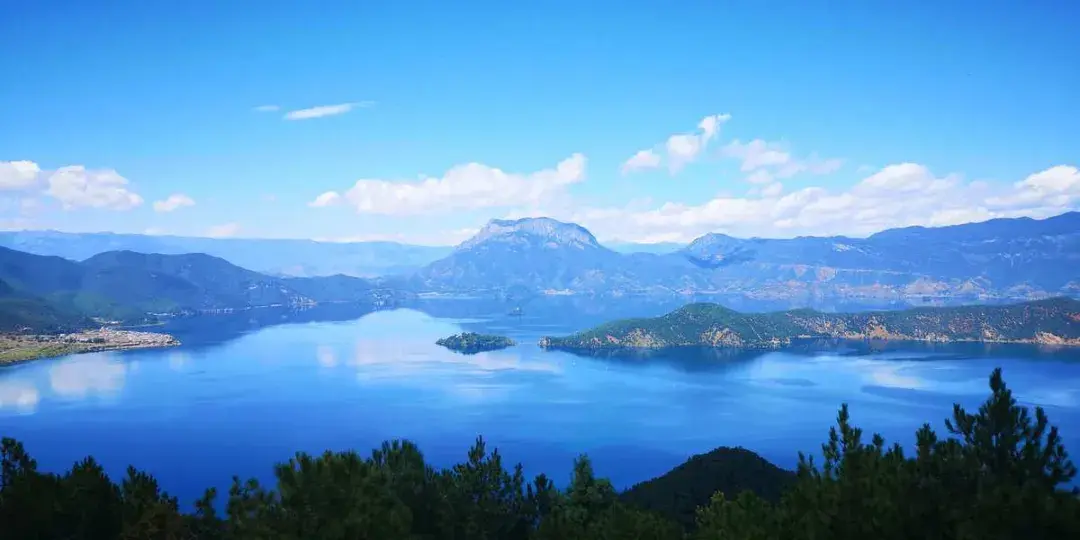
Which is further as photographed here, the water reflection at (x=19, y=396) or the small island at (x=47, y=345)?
the small island at (x=47, y=345)

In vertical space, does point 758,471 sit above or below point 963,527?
below

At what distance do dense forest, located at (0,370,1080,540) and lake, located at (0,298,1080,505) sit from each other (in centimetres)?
5587

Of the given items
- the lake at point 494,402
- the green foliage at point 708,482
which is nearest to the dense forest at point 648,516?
the green foliage at point 708,482

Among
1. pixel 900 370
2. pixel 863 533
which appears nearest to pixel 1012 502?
pixel 863 533

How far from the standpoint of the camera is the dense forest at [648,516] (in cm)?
1488

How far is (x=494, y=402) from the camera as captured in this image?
125 metres

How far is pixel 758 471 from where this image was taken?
209 ft

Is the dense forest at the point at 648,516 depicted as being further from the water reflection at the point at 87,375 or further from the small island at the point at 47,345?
the small island at the point at 47,345

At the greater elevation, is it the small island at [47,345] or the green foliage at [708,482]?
the small island at [47,345]

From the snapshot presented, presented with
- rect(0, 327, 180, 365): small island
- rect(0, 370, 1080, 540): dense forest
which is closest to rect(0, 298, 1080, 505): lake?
rect(0, 327, 180, 365): small island

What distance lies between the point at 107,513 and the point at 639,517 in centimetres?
1681

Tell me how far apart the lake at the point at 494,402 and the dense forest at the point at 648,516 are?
55872mm

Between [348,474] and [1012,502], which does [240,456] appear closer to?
[348,474]

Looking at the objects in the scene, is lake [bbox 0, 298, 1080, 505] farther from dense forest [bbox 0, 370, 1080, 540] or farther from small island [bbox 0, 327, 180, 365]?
dense forest [bbox 0, 370, 1080, 540]
